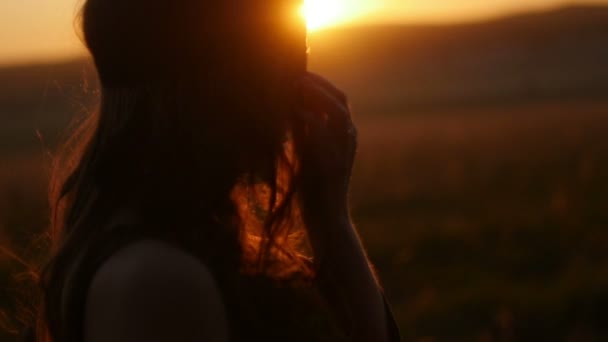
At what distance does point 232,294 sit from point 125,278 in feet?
0.75

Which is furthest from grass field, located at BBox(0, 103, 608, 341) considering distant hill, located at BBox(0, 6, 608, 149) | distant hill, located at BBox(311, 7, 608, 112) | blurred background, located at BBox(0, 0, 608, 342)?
distant hill, located at BBox(311, 7, 608, 112)

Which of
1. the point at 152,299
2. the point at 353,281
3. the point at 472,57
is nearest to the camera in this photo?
the point at 152,299

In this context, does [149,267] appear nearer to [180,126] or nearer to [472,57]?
[180,126]

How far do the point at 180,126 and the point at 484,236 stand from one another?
9.81 meters

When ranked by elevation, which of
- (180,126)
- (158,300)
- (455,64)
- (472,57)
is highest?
(180,126)

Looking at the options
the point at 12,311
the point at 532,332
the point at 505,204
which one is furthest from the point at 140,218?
the point at 505,204

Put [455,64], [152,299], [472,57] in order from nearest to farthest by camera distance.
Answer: [152,299] < [455,64] < [472,57]

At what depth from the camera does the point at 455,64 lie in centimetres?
9725

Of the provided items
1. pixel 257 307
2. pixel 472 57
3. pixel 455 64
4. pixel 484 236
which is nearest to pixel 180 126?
pixel 257 307

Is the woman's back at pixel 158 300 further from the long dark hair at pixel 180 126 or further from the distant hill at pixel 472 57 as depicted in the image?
the distant hill at pixel 472 57

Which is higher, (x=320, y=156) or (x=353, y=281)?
(x=320, y=156)

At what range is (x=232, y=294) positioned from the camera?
5.79 feet

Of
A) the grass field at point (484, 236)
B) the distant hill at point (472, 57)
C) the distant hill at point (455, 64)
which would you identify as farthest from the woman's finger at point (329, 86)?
the distant hill at point (472, 57)

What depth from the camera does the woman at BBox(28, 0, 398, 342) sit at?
1637 mm
